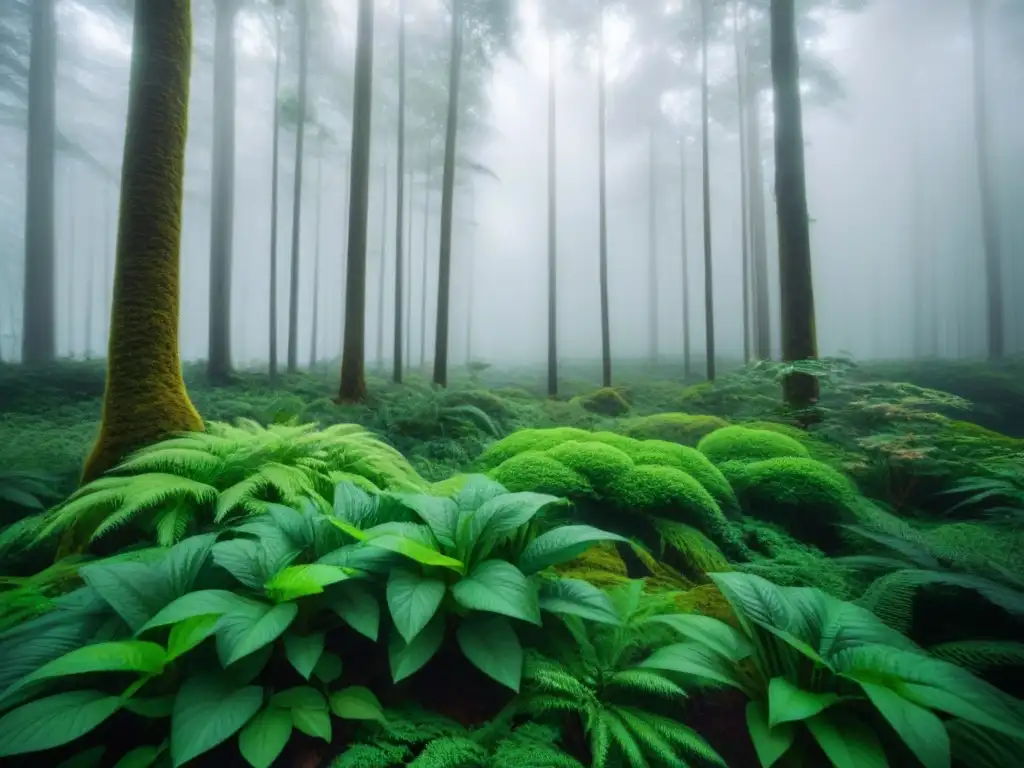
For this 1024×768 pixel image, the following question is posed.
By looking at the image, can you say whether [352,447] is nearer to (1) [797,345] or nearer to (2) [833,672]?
(2) [833,672]

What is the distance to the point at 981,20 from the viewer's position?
4930 mm

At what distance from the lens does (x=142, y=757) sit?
3.63 feet

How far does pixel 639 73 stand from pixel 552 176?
17.3 ft

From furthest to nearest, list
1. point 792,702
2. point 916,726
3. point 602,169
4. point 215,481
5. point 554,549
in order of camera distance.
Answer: point 602,169 → point 215,481 → point 554,549 → point 792,702 → point 916,726

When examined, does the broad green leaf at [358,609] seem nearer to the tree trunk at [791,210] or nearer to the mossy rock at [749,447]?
the mossy rock at [749,447]

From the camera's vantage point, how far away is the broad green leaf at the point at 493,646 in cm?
130

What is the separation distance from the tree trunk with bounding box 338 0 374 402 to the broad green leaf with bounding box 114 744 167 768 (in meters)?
6.63

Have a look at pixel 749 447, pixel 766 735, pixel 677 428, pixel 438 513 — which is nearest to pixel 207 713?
pixel 438 513

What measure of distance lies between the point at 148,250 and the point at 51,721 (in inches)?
128

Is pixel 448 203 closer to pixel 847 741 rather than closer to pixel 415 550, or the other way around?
pixel 415 550

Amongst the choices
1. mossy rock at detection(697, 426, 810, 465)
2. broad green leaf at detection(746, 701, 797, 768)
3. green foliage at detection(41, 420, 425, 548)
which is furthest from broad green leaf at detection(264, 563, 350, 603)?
mossy rock at detection(697, 426, 810, 465)

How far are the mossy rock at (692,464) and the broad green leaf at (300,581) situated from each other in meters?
2.25

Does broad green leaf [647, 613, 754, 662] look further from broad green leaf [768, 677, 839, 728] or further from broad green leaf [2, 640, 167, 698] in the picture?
broad green leaf [2, 640, 167, 698]

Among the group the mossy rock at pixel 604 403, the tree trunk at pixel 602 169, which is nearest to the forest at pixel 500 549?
the mossy rock at pixel 604 403
